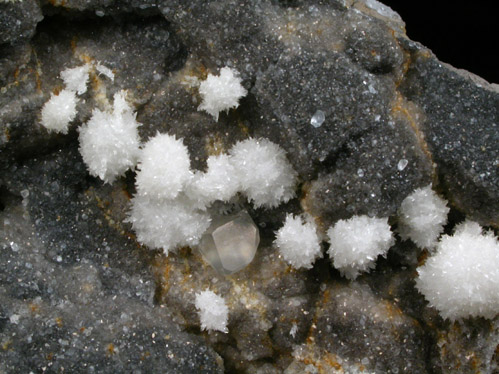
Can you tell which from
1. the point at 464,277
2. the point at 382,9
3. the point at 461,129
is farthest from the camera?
the point at 382,9

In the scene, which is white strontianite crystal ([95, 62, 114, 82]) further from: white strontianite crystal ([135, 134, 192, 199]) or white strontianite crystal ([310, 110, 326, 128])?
white strontianite crystal ([310, 110, 326, 128])

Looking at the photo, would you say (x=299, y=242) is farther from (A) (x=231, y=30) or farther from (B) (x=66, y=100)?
(B) (x=66, y=100)

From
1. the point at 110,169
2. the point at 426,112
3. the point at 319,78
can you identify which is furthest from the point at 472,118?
the point at 110,169

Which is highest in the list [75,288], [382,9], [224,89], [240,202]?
[382,9]

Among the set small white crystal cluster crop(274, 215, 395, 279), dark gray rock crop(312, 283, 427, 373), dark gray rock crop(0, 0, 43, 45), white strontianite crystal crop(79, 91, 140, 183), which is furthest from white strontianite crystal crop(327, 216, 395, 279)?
dark gray rock crop(0, 0, 43, 45)

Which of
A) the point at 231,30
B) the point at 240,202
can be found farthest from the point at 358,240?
the point at 231,30

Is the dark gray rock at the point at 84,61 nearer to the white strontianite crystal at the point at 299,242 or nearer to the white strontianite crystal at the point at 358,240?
the white strontianite crystal at the point at 299,242

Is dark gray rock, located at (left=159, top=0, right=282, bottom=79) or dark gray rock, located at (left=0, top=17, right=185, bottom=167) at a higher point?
dark gray rock, located at (left=159, top=0, right=282, bottom=79)
